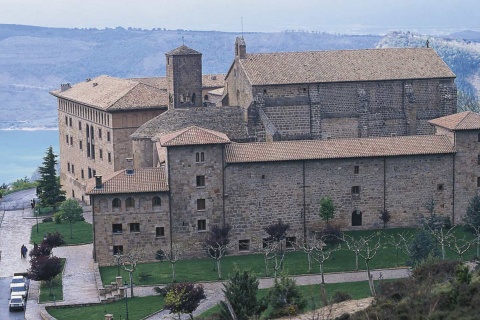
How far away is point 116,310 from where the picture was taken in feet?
183

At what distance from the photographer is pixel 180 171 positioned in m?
64.8

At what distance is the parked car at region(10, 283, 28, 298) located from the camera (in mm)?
58500

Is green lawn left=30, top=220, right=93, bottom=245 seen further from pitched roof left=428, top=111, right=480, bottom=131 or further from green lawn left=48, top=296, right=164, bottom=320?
pitched roof left=428, top=111, right=480, bottom=131

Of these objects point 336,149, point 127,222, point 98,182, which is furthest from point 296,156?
point 98,182

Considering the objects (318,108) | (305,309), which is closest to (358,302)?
(305,309)

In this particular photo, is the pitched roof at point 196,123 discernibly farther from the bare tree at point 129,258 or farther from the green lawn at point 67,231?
the bare tree at point 129,258

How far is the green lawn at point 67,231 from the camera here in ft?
237

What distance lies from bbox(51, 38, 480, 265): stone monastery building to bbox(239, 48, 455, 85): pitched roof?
10 centimetres

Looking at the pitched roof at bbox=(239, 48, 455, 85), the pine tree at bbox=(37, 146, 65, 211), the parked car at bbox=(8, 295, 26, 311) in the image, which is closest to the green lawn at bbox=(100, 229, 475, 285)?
the parked car at bbox=(8, 295, 26, 311)

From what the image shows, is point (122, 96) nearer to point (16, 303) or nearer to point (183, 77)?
point (183, 77)

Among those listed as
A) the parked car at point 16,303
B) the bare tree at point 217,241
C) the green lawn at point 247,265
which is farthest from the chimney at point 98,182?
the parked car at point 16,303

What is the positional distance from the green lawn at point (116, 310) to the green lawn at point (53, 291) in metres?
2.05

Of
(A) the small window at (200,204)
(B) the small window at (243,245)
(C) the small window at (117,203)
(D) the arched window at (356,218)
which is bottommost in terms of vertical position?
(B) the small window at (243,245)

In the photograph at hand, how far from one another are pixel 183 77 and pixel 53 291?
26.0 m
